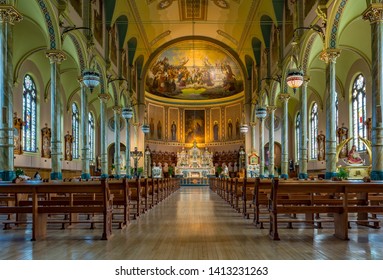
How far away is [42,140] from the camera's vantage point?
2480 cm

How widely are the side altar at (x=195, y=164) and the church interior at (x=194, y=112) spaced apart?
14 cm

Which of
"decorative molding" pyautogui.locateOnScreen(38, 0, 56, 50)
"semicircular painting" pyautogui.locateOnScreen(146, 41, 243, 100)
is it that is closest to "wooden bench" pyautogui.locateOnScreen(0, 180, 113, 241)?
"decorative molding" pyautogui.locateOnScreen(38, 0, 56, 50)

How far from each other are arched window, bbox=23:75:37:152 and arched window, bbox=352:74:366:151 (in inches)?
731

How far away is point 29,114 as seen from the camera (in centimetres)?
2362

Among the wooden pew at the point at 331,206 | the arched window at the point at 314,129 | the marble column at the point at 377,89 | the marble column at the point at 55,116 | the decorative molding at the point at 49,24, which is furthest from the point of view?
the arched window at the point at 314,129

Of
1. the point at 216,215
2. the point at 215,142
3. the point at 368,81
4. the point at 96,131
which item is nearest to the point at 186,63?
the point at 215,142

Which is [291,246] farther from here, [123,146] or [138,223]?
[123,146]

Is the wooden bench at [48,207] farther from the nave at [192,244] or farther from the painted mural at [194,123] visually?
the painted mural at [194,123]

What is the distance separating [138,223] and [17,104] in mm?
15426

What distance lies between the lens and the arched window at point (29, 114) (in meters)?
23.1

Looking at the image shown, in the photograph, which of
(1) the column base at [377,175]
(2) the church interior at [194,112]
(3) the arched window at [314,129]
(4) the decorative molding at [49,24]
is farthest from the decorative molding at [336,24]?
(3) the arched window at [314,129]

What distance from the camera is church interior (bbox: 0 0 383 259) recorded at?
7004mm

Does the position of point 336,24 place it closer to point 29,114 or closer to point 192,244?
point 192,244

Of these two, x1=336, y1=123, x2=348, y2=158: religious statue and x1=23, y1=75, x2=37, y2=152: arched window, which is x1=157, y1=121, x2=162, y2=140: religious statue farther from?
x1=336, y1=123, x2=348, y2=158: religious statue
